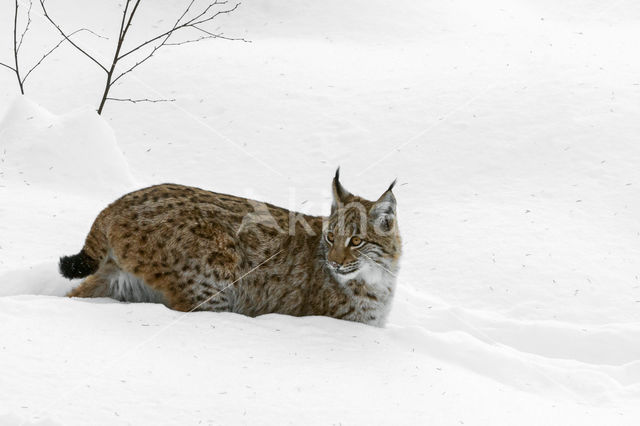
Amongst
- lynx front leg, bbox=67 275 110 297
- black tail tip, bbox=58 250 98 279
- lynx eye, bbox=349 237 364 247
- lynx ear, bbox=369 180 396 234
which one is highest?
lynx ear, bbox=369 180 396 234

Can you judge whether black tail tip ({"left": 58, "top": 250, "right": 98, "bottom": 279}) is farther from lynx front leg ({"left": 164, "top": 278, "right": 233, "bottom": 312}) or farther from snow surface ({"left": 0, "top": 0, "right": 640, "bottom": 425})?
lynx front leg ({"left": 164, "top": 278, "right": 233, "bottom": 312})

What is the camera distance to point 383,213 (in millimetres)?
5918

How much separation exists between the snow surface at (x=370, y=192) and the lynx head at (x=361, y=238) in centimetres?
52

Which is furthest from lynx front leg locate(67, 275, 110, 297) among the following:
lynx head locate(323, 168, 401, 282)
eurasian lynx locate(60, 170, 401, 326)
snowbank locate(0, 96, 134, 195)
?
snowbank locate(0, 96, 134, 195)

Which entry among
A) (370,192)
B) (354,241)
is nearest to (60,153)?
(370,192)

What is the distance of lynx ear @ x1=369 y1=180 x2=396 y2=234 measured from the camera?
588 cm

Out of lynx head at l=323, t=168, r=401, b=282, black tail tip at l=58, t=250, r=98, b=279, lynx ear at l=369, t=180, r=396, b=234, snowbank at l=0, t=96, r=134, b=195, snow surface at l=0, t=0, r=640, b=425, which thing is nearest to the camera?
snow surface at l=0, t=0, r=640, b=425

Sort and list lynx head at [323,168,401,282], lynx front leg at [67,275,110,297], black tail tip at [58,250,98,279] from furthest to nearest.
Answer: lynx head at [323,168,401,282] < lynx front leg at [67,275,110,297] < black tail tip at [58,250,98,279]

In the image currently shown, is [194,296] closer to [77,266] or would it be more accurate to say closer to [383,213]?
[77,266]

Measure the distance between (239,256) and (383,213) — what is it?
1329mm

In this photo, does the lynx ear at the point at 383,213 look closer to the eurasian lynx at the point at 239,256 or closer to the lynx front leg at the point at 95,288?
the eurasian lynx at the point at 239,256

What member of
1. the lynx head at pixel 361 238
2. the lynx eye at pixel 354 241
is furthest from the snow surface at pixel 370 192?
the lynx eye at pixel 354 241

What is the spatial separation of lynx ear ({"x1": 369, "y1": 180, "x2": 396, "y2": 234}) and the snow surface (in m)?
0.91

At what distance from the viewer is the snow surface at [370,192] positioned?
13.8 feet
